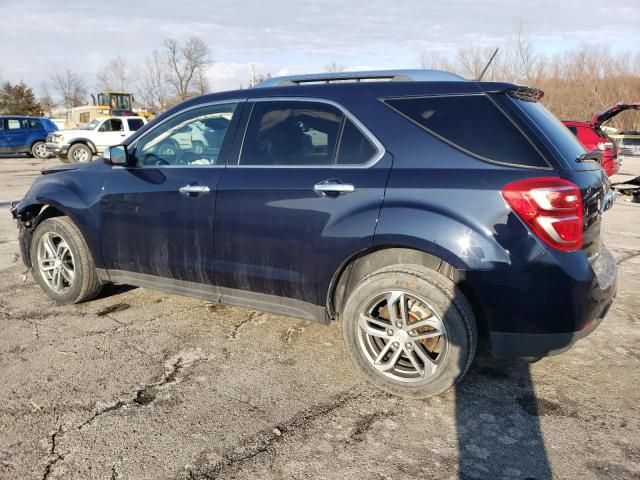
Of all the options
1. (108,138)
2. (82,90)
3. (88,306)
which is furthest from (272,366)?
(82,90)

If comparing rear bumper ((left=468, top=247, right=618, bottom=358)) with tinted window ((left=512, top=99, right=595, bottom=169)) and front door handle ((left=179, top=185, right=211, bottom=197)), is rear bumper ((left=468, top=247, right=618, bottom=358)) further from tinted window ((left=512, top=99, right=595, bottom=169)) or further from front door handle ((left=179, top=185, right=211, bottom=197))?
front door handle ((left=179, top=185, right=211, bottom=197))

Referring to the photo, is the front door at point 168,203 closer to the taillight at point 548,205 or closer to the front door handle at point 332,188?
the front door handle at point 332,188

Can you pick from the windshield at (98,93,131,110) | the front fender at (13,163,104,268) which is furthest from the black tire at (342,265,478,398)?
the windshield at (98,93,131,110)

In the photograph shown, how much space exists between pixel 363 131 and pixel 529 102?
984mm

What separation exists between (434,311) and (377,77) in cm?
153

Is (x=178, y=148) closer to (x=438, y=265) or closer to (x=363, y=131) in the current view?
(x=363, y=131)

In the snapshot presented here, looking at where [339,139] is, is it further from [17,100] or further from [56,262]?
[17,100]

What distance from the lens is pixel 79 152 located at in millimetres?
19297

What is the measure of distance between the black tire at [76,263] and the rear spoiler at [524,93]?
340 centimetres

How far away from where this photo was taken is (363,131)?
3160 mm

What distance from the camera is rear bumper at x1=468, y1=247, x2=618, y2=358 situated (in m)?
2.67

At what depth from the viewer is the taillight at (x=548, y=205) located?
2.64 m

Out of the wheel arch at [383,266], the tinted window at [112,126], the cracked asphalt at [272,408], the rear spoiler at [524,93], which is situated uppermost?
the tinted window at [112,126]

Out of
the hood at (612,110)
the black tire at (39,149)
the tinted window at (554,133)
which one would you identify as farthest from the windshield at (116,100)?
the tinted window at (554,133)
